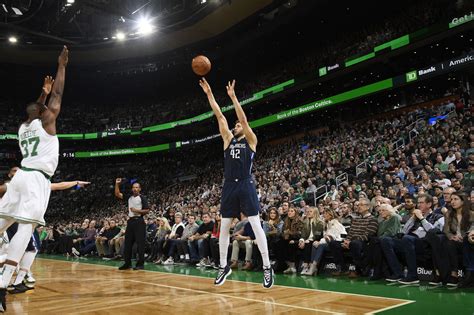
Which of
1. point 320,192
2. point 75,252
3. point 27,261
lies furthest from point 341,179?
point 27,261

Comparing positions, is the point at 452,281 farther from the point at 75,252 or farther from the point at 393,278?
the point at 75,252

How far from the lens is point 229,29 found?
2558 cm

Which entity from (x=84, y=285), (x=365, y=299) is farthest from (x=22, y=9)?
(x=365, y=299)

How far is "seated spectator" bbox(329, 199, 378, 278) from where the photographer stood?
6.48 m

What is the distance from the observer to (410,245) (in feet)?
19.0

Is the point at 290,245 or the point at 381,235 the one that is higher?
the point at 381,235

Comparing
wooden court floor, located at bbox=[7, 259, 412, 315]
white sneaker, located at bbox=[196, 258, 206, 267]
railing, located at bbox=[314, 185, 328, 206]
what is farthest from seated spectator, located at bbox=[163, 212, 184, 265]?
railing, located at bbox=[314, 185, 328, 206]

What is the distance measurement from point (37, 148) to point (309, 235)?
16.5ft

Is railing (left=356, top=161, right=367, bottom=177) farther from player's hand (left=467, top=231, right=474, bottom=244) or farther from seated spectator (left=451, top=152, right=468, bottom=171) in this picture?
player's hand (left=467, top=231, right=474, bottom=244)

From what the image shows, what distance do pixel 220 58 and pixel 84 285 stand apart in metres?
24.0

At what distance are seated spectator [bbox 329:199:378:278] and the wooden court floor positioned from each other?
1.71 meters

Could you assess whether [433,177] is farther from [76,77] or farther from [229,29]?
[76,77]

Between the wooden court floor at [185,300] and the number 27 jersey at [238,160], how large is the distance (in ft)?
4.84

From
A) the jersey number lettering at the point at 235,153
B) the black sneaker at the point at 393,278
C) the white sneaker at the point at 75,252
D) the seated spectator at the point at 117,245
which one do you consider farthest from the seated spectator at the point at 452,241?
the white sneaker at the point at 75,252
